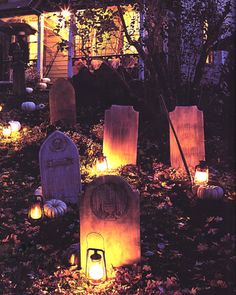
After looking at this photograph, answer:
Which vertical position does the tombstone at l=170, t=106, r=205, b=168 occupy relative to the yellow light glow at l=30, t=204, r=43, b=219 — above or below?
above

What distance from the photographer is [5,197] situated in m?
6.22

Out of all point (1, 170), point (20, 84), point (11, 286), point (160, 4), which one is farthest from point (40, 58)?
point (11, 286)

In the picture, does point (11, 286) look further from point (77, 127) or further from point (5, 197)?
point (77, 127)

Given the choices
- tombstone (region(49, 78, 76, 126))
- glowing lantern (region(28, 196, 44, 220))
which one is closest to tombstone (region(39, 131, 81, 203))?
glowing lantern (region(28, 196, 44, 220))

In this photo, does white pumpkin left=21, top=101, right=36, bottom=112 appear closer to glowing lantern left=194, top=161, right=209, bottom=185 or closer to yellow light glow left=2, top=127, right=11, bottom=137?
yellow light glow left=2, top=127, right=11, bottom=137

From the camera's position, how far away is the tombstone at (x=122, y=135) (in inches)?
292

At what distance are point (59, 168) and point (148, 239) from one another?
1988 millimetres

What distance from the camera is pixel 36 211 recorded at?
520 centimetres

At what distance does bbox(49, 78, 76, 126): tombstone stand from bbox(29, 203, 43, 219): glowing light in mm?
4876

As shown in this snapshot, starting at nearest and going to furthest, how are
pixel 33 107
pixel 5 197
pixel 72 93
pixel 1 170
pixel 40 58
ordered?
pixel 5 197
pixel 1 170
pixel 72 93
pixel 33 107
pixel 40 58

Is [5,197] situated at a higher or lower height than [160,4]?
lower

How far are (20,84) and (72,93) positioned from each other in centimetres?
384

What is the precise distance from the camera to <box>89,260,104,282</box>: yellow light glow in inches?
143

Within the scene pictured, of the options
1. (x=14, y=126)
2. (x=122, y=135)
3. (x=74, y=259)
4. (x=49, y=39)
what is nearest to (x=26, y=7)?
(x=49, y=39)
